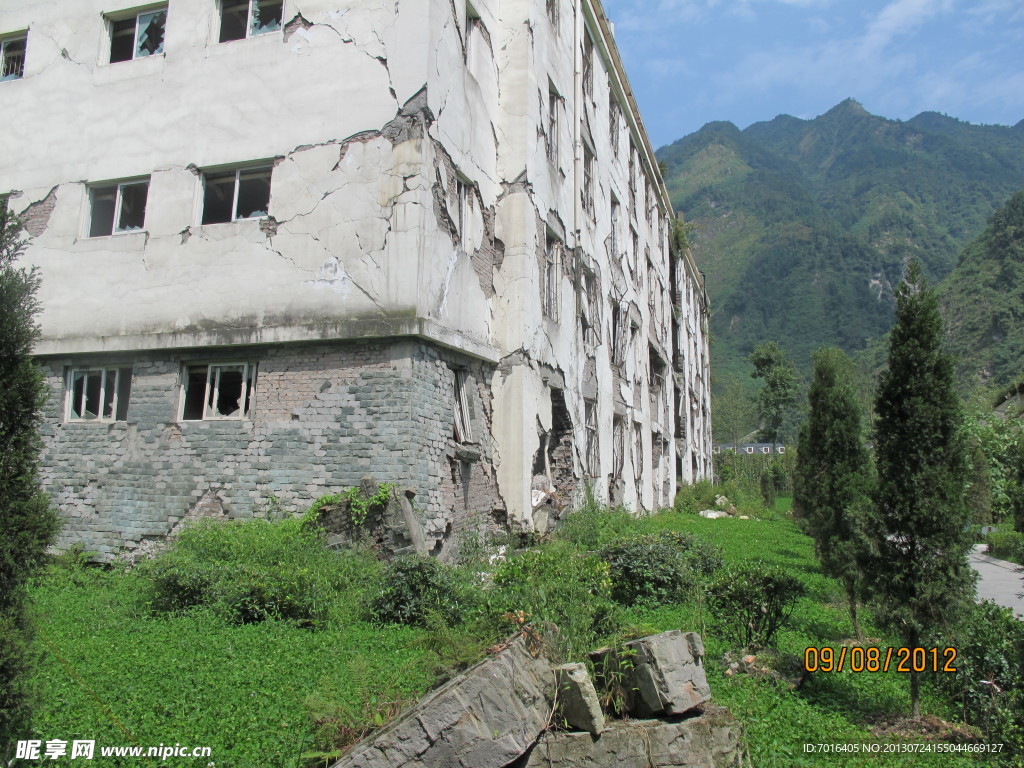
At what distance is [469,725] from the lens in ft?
12.7

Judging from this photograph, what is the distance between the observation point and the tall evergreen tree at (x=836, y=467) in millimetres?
8141

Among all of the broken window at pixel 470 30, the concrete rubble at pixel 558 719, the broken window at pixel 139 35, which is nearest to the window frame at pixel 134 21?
the broken window at pixel 139 35

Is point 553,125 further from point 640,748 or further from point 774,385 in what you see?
point 774,385

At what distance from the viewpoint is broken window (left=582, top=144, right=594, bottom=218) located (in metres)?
16.3

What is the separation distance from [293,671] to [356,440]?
393cm

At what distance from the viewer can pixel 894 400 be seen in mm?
5762

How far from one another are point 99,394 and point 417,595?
273 inches

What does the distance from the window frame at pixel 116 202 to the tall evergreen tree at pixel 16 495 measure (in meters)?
7.72

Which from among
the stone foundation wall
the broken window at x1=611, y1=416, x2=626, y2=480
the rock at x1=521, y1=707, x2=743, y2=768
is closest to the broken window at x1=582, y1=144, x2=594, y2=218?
the broken window at x1=611, y1=416, x2=626, y2=480

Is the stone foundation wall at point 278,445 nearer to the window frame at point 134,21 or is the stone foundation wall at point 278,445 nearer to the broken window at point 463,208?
the broken window at point 463,208

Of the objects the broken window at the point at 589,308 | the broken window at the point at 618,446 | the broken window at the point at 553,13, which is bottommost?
the broken window at the point at 618,446

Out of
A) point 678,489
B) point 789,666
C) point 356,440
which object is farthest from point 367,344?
point 678,489
